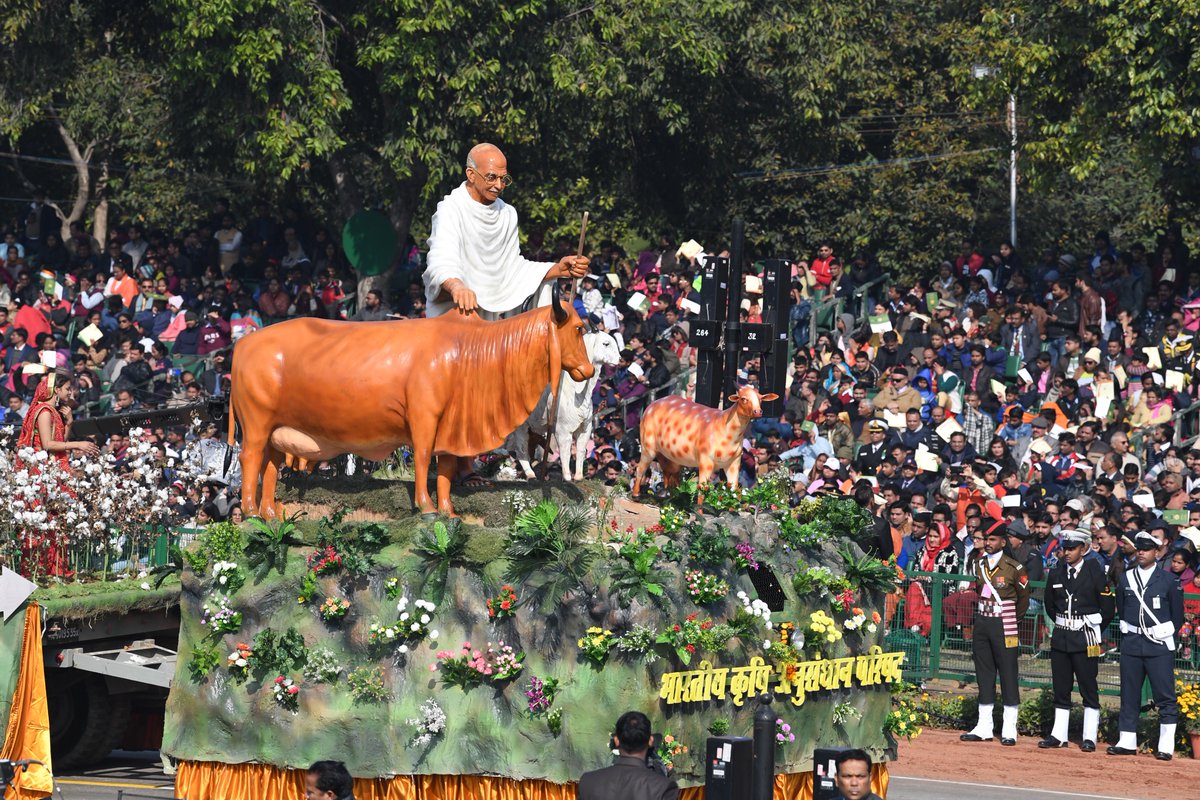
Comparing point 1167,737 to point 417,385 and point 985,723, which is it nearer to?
point 985,723

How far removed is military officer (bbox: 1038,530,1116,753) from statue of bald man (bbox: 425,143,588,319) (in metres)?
6.93

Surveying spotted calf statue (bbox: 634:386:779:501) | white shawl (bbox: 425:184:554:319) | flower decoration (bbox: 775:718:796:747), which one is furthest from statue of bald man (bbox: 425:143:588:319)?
flower decoration (bbox: 775:718:796:747)

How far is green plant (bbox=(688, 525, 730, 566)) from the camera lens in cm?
1389

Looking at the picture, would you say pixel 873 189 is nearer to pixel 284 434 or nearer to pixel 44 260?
pixel 44 260

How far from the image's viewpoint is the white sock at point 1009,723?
19.6 m

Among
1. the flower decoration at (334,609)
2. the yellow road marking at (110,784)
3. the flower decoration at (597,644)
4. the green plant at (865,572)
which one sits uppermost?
the green plant at (865,572)

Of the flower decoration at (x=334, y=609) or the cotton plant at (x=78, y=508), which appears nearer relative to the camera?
the flower decoration at (x=334, y=609)

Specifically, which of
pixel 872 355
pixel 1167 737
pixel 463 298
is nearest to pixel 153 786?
pixel 463 298

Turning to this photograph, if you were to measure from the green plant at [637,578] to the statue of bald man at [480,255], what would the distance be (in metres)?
2.47

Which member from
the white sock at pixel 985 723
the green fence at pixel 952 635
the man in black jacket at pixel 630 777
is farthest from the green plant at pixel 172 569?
the white sock at pixel 985 723

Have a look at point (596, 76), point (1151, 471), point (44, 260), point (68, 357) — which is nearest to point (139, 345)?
point (68, 357)

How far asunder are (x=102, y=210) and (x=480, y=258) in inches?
1028

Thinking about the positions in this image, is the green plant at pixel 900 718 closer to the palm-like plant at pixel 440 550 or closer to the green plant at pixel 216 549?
the palm-like plant at pixel 440 550

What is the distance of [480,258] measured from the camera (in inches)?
597
